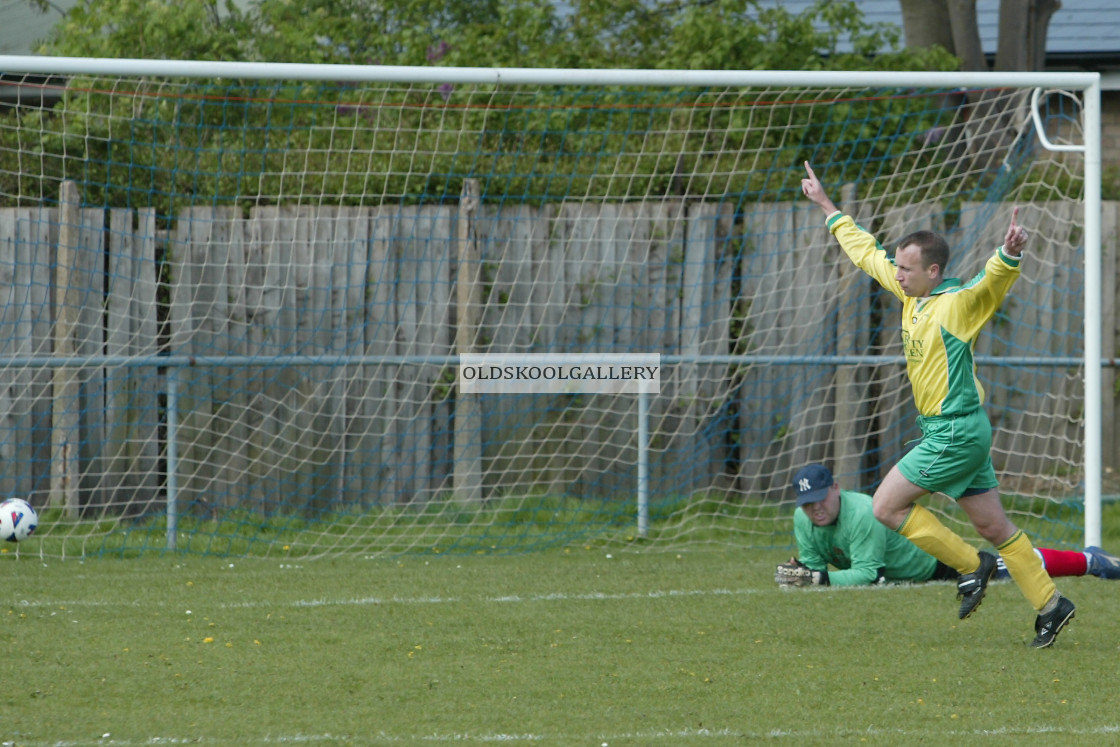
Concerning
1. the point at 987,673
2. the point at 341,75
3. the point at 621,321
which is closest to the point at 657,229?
the point at 621,321

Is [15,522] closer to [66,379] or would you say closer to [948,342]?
[66,379]

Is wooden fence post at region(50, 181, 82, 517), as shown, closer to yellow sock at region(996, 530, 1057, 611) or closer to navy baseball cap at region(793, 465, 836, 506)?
navy baseball cap at region(793, 465, 836, 506)

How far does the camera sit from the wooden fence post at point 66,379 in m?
7.82

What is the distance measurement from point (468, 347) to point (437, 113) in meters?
2.73

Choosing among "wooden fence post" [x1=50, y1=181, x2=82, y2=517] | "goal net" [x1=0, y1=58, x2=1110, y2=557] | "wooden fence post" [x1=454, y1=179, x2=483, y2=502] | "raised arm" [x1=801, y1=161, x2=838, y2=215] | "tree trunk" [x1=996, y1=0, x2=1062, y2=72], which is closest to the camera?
"raised arm" [x1=801, y1=161, x2=838, y2=215]

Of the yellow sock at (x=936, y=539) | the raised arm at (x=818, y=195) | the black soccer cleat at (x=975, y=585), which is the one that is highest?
the raised arm at (x=818, y=195)

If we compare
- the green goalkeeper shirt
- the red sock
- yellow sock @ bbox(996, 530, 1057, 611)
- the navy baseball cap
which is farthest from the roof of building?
yellow sock @ bbox(996, 530, 1057, 611)

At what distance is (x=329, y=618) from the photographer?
5.72 m

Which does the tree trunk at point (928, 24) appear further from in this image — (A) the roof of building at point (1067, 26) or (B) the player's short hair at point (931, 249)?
(B) the player's short hair at point (931, 249)

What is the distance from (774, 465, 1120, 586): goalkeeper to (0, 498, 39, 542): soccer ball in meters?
3.79

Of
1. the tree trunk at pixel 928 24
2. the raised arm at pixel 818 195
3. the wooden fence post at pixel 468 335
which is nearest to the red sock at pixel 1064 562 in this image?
the raised arm at pixel 818 195

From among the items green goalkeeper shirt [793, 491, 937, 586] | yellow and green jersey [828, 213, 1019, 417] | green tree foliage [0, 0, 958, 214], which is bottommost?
green goalkeeper shirt [793, 491, 937, 586]

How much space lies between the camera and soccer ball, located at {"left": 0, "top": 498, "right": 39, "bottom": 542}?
254 inches

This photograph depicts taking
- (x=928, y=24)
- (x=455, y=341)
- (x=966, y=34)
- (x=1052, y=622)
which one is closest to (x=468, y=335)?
(x=455, y=341)
